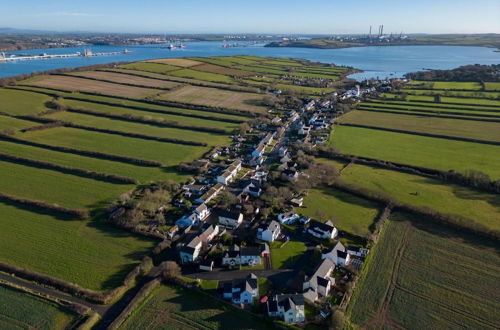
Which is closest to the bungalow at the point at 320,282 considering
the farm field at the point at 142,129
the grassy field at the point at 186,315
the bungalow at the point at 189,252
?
the grassy field at the point at 186,315

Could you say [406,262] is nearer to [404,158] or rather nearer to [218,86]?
[404,158]

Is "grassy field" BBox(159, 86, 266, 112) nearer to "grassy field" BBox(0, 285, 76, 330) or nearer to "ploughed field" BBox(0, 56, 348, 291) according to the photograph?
"ploughed field" BBox(0, 56, 348, 291)

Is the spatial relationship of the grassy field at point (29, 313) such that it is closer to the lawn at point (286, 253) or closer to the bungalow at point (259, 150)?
the lawn at point (286, 253)

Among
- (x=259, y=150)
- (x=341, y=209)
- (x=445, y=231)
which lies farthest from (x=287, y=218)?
(x=259, y=150)

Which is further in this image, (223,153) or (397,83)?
(397,83)

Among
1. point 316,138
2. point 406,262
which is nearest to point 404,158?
point 316,138

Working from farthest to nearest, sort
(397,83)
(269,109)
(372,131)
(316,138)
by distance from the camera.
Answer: (397,83) < (269,109) < (372,131) < (316,138)

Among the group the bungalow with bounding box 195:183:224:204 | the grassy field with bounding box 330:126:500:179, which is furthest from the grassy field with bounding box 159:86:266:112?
the bungalow with bounding box 195:183:224:204
